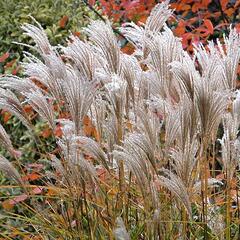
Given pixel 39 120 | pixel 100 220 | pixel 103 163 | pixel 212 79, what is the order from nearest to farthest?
pixel 212 79 → pixel 103 163 → pixel 100 220 → pixel 39 120

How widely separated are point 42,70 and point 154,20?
1.77ft

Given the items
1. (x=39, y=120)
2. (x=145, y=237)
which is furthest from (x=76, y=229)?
(x=39, y=120)

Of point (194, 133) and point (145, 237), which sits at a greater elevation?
point (194, 133)

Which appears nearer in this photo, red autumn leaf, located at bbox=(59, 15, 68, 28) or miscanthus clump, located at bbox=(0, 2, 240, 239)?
Answer: miscanthus clump, located at bbox=(0, 2, 240, 239)

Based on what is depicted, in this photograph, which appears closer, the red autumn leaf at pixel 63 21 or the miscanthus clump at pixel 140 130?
the miscanthus clump at pixel 140 130

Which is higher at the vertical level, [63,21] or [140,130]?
[63,21]

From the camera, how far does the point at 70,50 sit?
2705 mm

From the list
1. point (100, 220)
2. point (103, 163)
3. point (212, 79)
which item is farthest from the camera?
point (100, 220)

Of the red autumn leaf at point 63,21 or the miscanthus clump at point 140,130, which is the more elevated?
the red autumn leaf at point 63,21

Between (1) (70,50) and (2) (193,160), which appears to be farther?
(1) (70,50)

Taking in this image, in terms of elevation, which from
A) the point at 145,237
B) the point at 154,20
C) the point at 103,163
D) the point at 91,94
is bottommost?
the point at 145,237

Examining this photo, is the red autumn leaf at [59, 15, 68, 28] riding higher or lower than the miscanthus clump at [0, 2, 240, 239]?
higher

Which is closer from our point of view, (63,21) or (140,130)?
(140,130)

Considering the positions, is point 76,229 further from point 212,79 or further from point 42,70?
point 212,79
